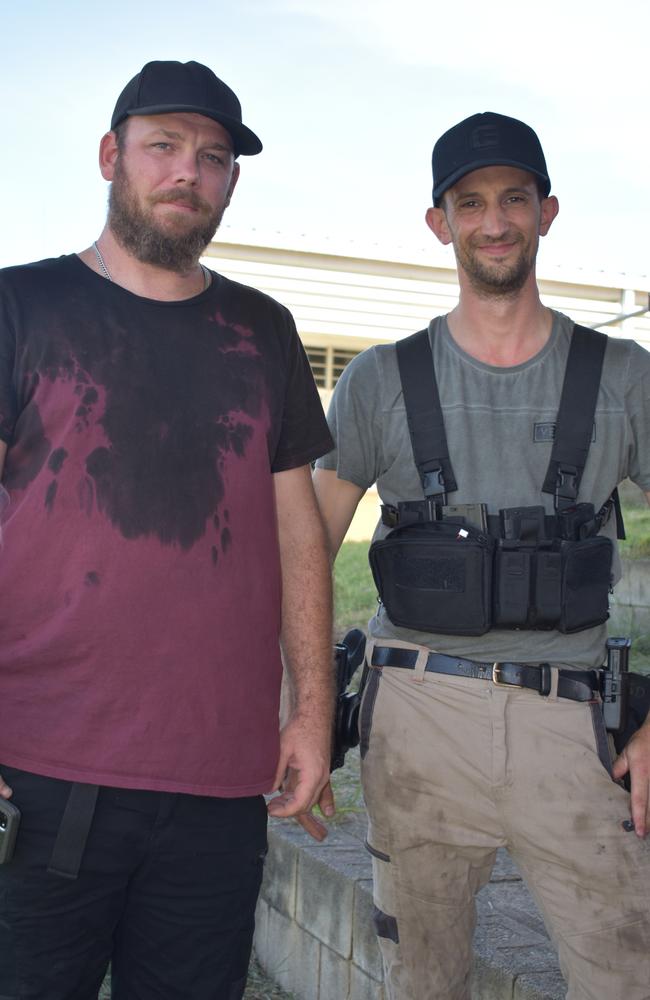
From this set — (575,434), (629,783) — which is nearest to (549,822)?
(629,783)

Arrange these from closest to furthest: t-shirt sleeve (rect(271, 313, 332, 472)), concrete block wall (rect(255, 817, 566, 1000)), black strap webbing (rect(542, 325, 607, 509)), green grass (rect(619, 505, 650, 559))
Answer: t-shirt sleeve (rect(271, 313, 332, 472)), black strap webbing (rect(542, 325, 607, 509)), concrete block wall (rect(255, 817, 566, 1000)), green grass (rect(619, 505, 650, 559))

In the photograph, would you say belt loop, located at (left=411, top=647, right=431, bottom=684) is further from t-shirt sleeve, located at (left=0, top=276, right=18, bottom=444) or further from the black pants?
t-shirt sleeve, located at (left=0, top=276, right=18, bottom=444)

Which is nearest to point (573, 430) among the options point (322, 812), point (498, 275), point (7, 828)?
point (498, 275)

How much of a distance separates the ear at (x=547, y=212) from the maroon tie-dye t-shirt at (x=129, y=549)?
3.39ft

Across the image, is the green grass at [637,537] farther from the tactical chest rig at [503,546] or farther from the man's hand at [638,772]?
the man's hand at [638,772]

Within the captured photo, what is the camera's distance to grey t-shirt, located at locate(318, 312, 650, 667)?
2.72 m

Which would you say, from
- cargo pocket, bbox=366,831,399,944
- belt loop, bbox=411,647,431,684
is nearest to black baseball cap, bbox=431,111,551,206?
belt loop, bbox=411,647,431,684

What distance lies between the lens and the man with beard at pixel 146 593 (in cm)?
216

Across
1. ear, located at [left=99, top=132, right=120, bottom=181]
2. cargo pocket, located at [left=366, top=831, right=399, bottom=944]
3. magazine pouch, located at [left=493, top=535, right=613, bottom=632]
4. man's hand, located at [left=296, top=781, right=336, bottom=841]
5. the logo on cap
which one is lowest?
cargo pocket, located at [left=366, top=831, right=399, bottom=944]

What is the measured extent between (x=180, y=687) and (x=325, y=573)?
1.73 ft

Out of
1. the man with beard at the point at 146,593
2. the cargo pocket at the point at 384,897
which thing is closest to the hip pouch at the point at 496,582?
the man with beard at the point at 146,593

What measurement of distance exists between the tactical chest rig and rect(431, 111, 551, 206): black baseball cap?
1.44 ft

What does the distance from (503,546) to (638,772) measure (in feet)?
1.87

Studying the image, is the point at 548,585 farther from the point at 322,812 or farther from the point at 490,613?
the point at 322,812
